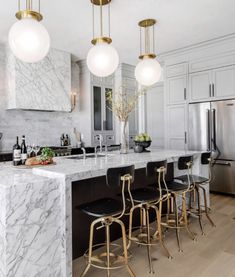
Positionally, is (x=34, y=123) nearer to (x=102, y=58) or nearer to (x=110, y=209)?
(x=102, y=58)

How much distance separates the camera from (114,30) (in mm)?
3908

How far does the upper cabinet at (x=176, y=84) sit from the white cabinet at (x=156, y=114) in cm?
84

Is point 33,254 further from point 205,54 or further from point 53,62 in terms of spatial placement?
point 205,54

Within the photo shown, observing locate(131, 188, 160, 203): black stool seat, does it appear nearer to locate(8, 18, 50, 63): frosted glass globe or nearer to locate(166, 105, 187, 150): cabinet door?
locate(8, 18, 50, 63): frosted glass globe

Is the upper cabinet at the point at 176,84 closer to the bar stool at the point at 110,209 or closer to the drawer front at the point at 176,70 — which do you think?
the drawer front at the point at 176,70

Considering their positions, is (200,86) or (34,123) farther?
(34,123)

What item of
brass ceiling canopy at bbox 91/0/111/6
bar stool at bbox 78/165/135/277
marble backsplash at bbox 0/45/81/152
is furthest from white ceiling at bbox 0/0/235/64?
bar stool at bbox 78/165/135/277

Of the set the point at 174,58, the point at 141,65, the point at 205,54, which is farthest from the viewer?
the point at 174,58

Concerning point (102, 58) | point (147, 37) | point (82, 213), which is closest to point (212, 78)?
point (147, 37)

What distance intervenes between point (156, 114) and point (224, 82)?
208 cm

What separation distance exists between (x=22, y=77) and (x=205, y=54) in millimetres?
3432

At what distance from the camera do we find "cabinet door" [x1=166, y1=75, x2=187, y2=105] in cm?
499

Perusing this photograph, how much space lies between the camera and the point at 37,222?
6.04 feet

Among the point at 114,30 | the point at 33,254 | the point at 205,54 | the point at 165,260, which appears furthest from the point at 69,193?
the point at 205,54
